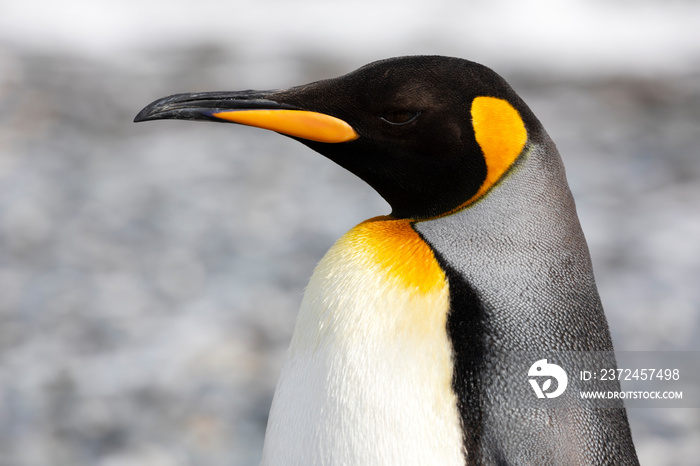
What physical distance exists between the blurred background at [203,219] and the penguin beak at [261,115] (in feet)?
6.26

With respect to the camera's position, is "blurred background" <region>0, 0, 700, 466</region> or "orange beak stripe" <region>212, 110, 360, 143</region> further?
"blurred background" <region>0, 0, 700, 466</region>

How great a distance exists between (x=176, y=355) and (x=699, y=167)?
11.1 ft

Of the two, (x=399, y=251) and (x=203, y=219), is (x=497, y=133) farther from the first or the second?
(x=203, y=219)

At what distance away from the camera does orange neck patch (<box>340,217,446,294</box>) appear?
1.24m

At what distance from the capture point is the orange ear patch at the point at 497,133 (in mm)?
1227

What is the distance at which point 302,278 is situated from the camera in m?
3.94

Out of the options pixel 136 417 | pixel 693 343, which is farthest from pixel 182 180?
pixel 693 343

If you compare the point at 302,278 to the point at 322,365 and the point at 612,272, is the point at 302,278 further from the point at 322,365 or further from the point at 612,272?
the point at 322,365

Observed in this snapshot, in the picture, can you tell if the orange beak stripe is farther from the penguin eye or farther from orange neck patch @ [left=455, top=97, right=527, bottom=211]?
orange neck patch @ [left=455, top=97, right=527, bottom=211]

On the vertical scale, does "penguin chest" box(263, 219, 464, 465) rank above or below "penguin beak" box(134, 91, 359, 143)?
below

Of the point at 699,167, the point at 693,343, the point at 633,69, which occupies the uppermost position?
the point at 633,69

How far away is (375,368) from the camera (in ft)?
4.05

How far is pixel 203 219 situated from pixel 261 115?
3.28 m

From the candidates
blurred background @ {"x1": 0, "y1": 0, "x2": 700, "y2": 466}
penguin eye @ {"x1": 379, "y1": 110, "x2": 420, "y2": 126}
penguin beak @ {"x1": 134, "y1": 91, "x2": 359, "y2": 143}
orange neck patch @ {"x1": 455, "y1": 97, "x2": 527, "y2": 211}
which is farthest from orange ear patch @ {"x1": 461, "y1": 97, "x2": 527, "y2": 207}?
blurred background @ {"x1": 0, "y1": 0, "x2": 700, "y2": 466}
